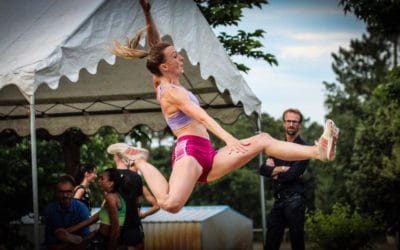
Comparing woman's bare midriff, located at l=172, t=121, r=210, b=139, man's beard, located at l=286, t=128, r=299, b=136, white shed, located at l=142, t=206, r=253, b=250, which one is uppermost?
man's beard, located at l=286, t=128, r=299, b=136

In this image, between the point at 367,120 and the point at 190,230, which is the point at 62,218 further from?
the point at 367,120

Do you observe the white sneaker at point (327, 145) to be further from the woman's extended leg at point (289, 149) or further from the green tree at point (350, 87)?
the green tree at point (350, 87)

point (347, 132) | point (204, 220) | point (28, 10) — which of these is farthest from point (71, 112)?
point (347, 132)

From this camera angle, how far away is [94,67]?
773 cm

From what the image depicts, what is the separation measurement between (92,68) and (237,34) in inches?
280

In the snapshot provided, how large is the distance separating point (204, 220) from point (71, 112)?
19.6 feet

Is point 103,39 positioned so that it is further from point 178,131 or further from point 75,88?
point 75,88

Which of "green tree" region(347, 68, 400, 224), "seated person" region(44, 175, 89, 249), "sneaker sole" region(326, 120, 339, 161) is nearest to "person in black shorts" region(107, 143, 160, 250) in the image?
"seated person" region(44, 175, 89, 249)

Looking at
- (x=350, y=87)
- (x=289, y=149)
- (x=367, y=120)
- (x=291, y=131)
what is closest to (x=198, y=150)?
(x=289, y=149)

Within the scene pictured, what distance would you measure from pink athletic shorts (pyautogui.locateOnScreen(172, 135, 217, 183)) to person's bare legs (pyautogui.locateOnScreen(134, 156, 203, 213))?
51mm

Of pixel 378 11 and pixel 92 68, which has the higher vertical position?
pixel 378 11

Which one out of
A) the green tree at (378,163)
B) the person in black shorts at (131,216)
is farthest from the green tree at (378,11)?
the green tree at (378,163)

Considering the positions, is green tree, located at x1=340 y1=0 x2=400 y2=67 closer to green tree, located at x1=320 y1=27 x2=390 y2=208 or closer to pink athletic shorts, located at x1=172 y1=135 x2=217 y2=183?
pink athletic shorts, located at x1=172 y1=135 x2=217 y2=183

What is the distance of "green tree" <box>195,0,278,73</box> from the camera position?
45.4 ft
